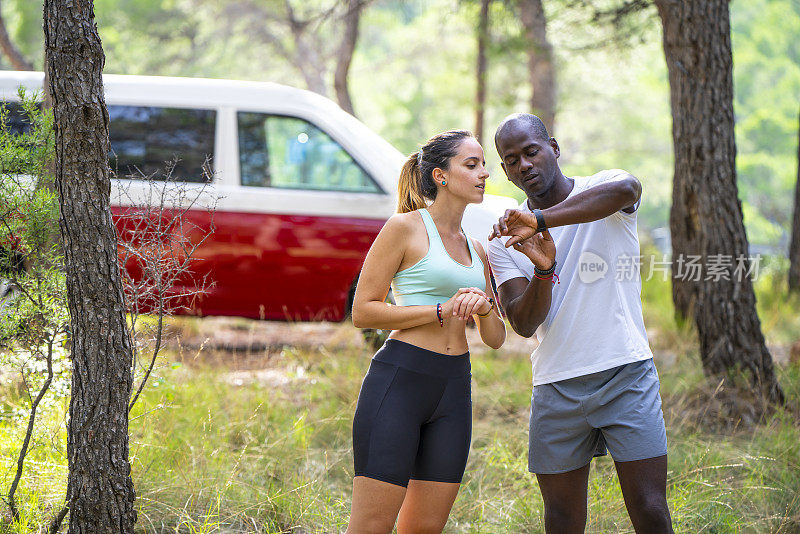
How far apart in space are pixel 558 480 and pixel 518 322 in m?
0.60

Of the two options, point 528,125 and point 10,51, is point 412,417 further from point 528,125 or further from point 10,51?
point 10,51

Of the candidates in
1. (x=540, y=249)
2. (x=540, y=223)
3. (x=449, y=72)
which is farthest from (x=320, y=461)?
(x=449, y=72)

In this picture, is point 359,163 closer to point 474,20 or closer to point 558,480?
point 558,480

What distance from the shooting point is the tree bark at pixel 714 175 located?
214 inches

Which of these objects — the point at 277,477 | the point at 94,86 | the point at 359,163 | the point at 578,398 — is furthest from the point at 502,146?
the point at 359,163

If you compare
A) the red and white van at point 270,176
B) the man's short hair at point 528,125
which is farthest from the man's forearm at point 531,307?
the red and white van at point 270,176

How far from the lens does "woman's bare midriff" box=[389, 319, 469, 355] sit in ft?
9.43

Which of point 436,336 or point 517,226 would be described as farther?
point 436,336

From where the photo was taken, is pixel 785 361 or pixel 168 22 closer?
pixel 785 361

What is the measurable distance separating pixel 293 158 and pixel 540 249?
408 centimetres

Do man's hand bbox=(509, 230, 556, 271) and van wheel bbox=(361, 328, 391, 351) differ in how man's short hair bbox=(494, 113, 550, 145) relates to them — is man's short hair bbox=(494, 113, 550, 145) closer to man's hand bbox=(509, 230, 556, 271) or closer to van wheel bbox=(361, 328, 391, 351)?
man's hand bbox=(509, 230, 556, 271)

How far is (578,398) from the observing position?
2.88m

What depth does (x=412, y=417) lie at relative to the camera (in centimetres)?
278

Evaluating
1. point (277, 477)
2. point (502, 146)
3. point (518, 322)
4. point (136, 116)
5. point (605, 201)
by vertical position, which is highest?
point (136, 116)
